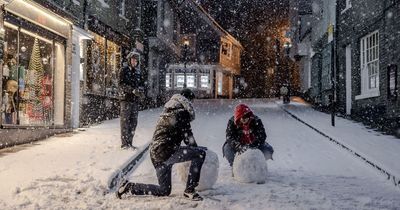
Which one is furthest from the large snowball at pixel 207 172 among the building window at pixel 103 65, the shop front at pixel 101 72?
the building window at pixel 103 65

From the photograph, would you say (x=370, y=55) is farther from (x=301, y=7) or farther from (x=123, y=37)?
(x=301, y=7)

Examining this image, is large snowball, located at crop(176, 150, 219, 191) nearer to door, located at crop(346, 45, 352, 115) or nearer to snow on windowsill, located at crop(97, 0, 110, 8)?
snow on windowsill, located at crop(97, 0, 110, 8)

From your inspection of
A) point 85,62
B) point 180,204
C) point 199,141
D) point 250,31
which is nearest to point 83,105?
point 85,62

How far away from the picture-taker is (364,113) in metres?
17.4

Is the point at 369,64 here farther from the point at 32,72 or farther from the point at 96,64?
the point at 32,72

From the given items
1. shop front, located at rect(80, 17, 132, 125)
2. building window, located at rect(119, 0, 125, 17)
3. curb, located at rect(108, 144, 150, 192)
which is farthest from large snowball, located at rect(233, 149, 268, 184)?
building window, located at rect(119, 0, 125, 17)

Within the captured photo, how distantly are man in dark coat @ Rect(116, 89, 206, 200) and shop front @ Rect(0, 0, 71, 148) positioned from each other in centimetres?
543

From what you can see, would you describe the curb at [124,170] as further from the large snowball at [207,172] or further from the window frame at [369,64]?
the window frame at [369,64]

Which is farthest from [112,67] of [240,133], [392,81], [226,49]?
[226,49]

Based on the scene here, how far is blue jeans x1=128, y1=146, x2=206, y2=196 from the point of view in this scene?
→ 644 cm

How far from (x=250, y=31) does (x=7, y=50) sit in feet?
154

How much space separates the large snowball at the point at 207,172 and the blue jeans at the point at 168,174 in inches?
21.0

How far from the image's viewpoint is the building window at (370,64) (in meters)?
16.8

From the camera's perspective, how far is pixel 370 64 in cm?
1750
